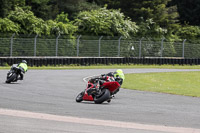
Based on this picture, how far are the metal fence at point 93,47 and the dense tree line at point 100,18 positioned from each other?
7.24 feet

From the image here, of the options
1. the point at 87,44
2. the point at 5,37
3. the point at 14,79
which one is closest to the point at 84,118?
the point at 14,79

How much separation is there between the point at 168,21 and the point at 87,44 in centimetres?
2037

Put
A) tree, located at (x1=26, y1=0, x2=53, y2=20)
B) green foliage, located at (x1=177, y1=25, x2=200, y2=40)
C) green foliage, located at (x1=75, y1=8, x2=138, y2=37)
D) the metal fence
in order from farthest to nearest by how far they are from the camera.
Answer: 1. tree, located at (x1=26, y1=0, x2=53, y2=20)
2. green foliage, located at (x1=177, y1=25, x2=200, y2=40)
3. green foliage, located at (x1=75, y1=8, x2=138, y2=37)
4. the metal fence

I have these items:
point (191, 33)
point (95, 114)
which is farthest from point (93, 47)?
point (95, 114)

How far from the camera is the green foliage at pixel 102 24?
1668 inches

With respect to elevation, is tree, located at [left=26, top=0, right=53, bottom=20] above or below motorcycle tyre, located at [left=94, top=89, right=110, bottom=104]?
above

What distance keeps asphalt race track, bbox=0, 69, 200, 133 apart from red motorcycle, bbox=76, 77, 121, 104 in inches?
9.5

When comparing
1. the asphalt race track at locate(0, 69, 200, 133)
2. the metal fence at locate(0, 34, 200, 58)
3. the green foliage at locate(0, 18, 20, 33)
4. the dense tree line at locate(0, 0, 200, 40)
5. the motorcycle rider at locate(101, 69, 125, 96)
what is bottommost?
the asphalt race track at locate(0, 69, 200, 133)

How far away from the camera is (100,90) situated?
13.4 m

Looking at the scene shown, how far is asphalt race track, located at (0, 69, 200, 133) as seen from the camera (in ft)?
29.0

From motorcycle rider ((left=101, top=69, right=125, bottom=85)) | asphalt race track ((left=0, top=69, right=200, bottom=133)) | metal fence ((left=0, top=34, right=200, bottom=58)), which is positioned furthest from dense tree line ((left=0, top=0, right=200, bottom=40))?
motorcycle rider ((left=101, top=69, right=125, bottom=85))

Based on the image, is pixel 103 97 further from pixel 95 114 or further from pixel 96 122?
pixel 96 122

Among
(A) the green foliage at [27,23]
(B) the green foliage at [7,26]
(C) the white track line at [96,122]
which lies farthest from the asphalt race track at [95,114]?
(A) the green foliage at [27,23]

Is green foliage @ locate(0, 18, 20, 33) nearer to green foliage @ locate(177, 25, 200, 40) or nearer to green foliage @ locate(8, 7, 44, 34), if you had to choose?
green foliage @ locate(8, 7, 44, 34)
